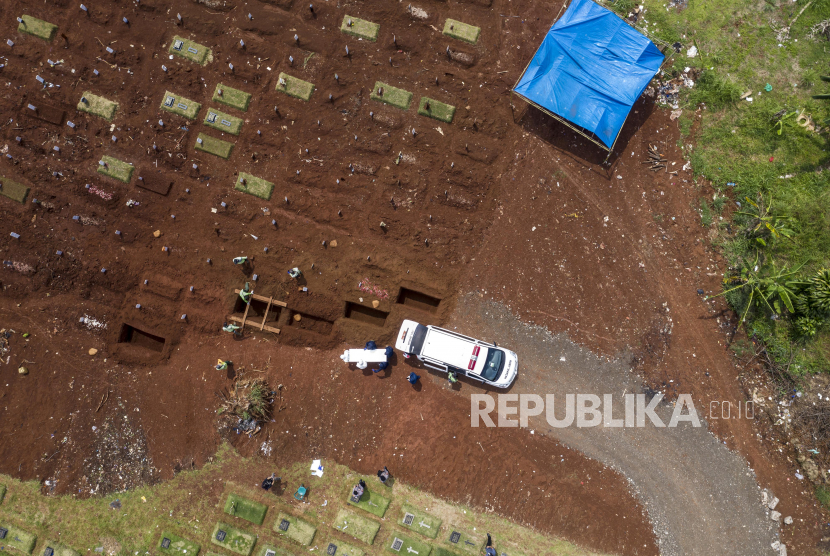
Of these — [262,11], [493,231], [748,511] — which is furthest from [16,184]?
[748,511]

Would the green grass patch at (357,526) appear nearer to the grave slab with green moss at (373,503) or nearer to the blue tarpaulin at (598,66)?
the grave slab with green moss at (373,503)

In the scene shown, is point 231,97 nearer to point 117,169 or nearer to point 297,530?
point 117,169

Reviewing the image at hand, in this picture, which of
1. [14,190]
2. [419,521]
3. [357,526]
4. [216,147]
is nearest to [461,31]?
[216,147]

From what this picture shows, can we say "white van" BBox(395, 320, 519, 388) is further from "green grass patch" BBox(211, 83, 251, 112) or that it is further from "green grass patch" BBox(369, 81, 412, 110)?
"green grass patch" BBox(211, 83, 251, 112)

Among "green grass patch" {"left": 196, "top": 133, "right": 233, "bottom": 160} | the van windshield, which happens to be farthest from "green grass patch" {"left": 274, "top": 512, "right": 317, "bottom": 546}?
"green grass patch" {"left": 196, "top": 133, "right": 233, "bottom": 160}

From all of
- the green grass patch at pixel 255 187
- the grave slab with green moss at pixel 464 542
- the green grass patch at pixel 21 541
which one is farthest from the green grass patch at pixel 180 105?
the grave slab with green moss at pixel 464 542

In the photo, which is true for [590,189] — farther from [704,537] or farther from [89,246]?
[89,246]

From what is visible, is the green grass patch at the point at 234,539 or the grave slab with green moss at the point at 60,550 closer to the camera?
the green grass patch at the point at 234,539
